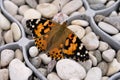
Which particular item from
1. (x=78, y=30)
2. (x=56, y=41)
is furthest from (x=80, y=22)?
(x=56, y=41)

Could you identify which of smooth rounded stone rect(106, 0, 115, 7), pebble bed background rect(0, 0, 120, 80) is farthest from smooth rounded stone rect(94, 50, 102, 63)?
smooth rounded stone rect(106, 0, 115, 7)

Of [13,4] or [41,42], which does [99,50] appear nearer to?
[41,42]

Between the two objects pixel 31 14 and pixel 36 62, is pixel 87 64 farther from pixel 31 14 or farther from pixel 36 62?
pixel 31 14

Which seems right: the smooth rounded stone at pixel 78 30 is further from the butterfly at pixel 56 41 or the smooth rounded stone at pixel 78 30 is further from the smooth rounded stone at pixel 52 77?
the smooth rounded stone at pixel 52 77

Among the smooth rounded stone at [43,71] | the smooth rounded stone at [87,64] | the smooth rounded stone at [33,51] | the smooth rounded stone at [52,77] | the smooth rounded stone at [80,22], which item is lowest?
the smooth rounded stone at [52,77]

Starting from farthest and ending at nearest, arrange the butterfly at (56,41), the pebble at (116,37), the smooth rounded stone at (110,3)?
the smooth rounded stone at (110,3)
the pebble at (116,37)
the butterfly at (56,41)

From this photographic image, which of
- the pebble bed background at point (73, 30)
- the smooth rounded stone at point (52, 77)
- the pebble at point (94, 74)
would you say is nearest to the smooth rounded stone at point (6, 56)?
the pebble bed background at point (73, 30)

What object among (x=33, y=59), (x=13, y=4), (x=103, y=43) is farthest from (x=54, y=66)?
(x=13, y=4)
